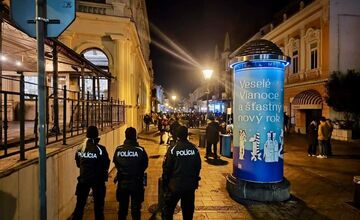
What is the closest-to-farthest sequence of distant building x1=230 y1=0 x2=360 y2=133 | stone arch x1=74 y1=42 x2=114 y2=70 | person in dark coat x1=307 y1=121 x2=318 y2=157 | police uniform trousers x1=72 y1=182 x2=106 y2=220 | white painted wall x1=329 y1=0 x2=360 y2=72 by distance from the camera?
1. police uniform trousers x1=72 y1=182 x2=106 y2=220
2. person in dark coat x1=307 y1=121 x2=318 y2=157
3. stone arch x1=74 y1=42 x2=114 y2=70
4. white painted wall x1=329 y1=0 x2=360 y2=72
5. distant building x1=230 y1=0 x2=360 y2=133

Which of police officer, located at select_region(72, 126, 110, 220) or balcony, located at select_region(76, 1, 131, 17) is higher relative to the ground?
balcony, located at select_region(76, 1, 131, 17)

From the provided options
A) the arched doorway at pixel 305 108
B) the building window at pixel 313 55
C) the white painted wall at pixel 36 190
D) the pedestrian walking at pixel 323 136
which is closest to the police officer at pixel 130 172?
the white painted wall at pixel 36 190

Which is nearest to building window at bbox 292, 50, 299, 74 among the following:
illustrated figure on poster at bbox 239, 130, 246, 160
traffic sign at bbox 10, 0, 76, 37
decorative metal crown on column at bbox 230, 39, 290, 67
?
decorative metal crown on column at bbox 230, 39, 290, 67

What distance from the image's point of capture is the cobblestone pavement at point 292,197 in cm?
635

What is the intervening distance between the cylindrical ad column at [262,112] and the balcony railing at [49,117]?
396 cm

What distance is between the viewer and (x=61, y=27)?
311 cm

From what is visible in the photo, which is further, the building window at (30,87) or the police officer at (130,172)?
the police officer at (130,172)

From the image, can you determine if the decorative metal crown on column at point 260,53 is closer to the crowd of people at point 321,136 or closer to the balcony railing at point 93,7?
the crowd of people at point 321,136

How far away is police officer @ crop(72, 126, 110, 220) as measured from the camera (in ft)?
16.5

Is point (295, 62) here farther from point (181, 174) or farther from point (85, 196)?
point (85, 196)

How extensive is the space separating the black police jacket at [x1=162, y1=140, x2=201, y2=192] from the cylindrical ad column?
3012mm

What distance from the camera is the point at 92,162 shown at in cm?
502

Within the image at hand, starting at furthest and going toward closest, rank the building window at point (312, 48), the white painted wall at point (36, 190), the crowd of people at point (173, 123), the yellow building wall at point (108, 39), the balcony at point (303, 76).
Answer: the balcony at point (303, 76) → the building window at point (312, 48) → the yellow building wall at point (108, 39) → the crowd of people at point (173, 123) → the white painted wall at point (36, 190)

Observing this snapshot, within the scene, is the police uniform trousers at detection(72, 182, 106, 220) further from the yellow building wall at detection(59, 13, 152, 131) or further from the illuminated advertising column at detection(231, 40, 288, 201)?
the yellow building wall at detection(59, 13, 152, 131)
